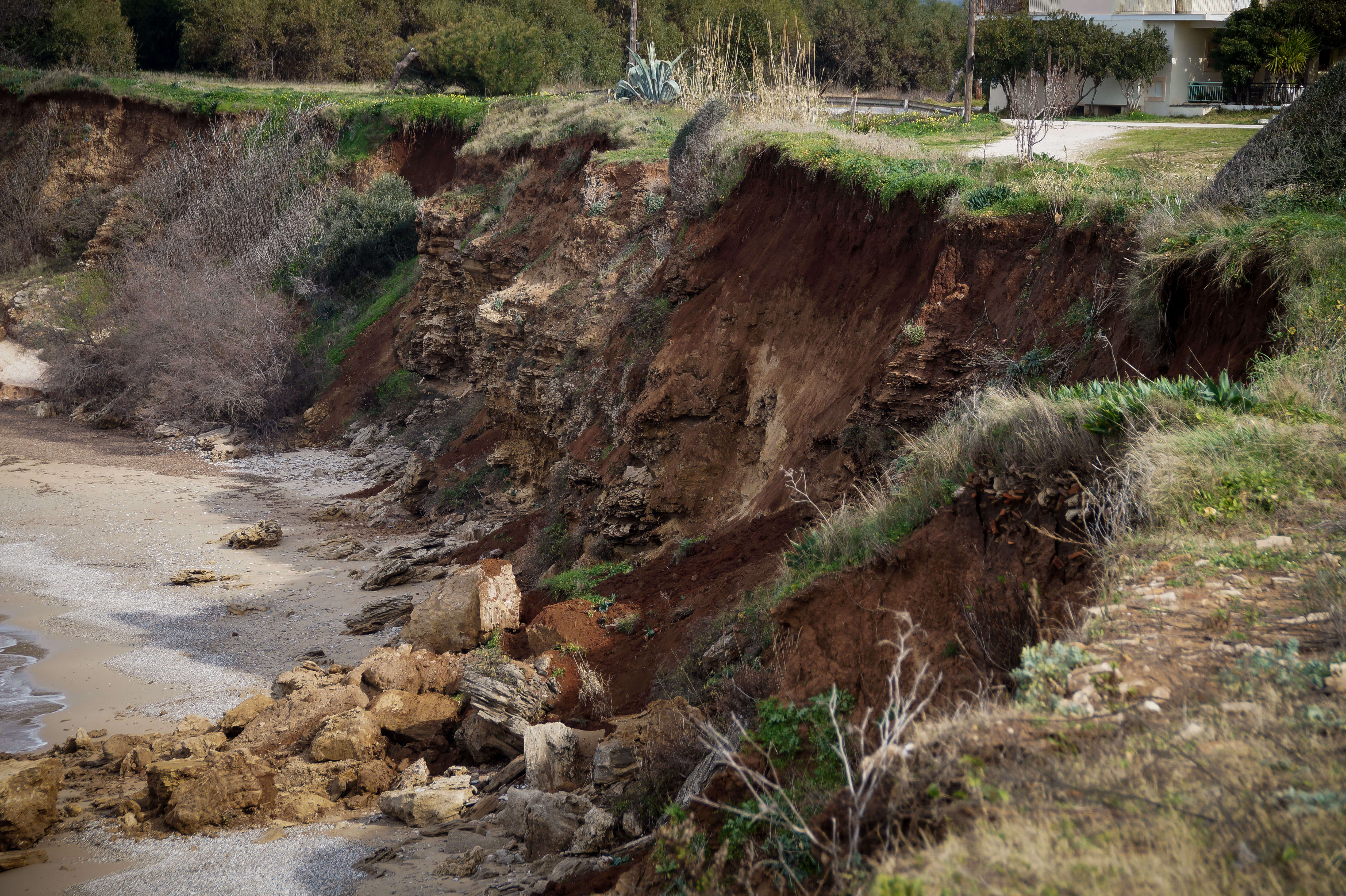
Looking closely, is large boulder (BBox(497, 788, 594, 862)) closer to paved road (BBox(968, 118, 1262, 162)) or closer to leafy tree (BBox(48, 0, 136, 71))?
paved road (BBox(968, 118, 1262, 162))

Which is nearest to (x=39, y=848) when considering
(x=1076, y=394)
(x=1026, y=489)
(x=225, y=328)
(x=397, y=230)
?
(x=1026, y=489)

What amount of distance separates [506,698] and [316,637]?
5.88 meters

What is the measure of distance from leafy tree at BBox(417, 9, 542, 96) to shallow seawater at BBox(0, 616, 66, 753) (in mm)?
28410

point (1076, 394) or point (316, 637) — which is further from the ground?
point (1076, 394)

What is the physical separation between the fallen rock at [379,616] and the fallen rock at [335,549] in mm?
3129

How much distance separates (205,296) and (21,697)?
18104 millimetres

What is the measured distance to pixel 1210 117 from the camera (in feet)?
77.5

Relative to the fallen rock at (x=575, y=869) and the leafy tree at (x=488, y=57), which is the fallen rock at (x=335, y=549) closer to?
the fallen rock at (x=575, y=869)

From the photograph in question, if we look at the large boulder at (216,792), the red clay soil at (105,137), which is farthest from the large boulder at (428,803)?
the red clay soil at (105,137)

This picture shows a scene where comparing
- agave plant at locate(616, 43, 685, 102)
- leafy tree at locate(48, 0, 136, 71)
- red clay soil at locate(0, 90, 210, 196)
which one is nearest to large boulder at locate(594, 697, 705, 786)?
agave plant at locate(616, 43, 685, 102)

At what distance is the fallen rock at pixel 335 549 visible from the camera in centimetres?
1703

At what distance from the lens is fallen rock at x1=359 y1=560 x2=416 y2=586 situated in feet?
49.5

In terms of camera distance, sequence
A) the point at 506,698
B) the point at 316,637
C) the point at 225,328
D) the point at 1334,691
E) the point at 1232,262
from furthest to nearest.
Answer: the point at 225,328
the point at 316,637
the point at 506,698
the point at 1232,262
the point at 1334,691

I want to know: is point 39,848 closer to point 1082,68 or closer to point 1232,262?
point 1232,262
